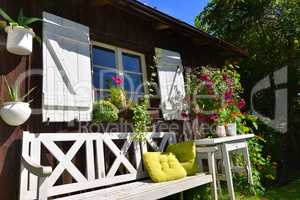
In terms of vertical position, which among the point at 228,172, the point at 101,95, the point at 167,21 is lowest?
the point at 228,172

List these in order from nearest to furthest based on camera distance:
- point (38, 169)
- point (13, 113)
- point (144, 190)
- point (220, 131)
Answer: point (38, 169), point (13, 113), point (144, 190), point (220, 131)

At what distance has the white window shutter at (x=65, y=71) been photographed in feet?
10.2

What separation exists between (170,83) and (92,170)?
2.08 m

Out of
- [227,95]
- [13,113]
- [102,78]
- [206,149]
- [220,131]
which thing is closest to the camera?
[13,113]

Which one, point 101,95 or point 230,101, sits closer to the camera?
point 101,95

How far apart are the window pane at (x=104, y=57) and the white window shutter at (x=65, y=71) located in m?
0.42

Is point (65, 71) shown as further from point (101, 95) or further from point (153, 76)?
point (153, 76)

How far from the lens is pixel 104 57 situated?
4117mm

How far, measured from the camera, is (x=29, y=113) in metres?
2.79

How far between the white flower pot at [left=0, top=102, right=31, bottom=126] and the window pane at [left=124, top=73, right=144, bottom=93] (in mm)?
1786

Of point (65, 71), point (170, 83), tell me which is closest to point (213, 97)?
point (170, 83)

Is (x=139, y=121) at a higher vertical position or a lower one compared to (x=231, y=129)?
higher

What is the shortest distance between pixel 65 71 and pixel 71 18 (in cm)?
75

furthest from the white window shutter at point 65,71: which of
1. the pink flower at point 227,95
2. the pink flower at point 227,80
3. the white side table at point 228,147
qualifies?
the pink flower at point 227,80
